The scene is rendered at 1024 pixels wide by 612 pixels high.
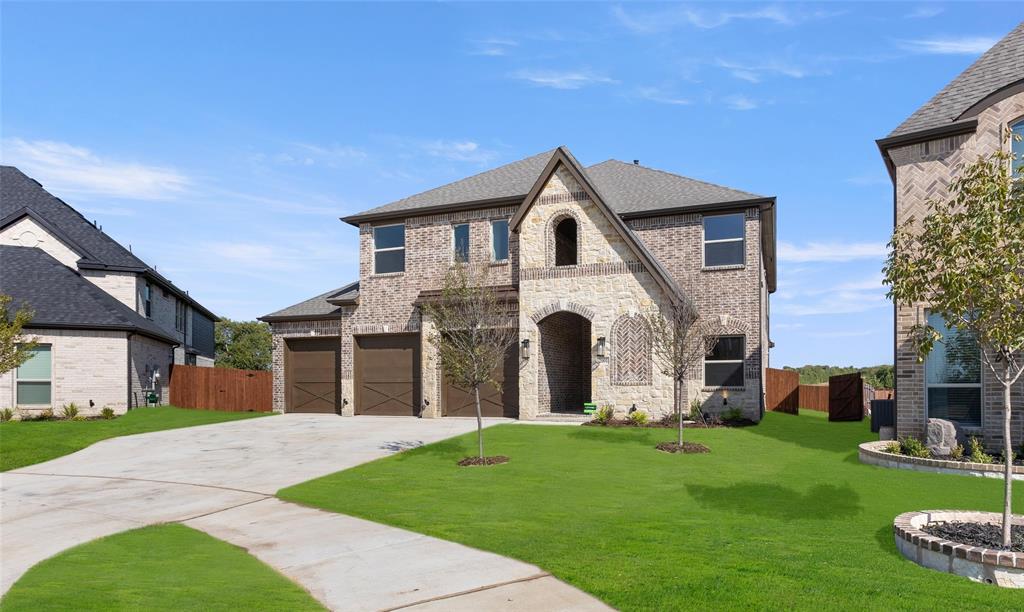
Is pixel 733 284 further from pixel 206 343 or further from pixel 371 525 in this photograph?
pixel 206 343

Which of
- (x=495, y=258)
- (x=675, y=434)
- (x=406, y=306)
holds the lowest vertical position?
(x=675, y=434)

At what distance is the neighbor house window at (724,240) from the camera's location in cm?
2380

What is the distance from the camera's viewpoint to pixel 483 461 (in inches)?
594

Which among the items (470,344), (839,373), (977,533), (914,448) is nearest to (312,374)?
(470,344)

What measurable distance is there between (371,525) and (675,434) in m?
11.5

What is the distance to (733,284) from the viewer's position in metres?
23.8

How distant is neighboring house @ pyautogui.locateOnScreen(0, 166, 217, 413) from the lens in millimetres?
25406

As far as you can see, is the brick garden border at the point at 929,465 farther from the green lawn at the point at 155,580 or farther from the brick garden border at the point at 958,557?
the green lawn at the point at 155,580

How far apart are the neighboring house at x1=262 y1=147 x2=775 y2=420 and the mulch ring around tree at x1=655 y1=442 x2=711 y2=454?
175 inches

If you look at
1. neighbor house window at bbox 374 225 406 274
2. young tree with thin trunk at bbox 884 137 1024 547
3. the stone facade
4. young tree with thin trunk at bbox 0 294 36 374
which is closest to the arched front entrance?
neighbor house window at bbox 374 225 406 274

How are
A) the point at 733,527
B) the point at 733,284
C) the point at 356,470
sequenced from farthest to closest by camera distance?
the point at 733,284 < the point at 356,470 < the point at 733,527

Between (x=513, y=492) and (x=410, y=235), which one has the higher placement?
(x=410, y=235)

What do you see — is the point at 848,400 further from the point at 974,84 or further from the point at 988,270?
the point at 988,270

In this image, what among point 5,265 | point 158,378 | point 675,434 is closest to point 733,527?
point 675,434
